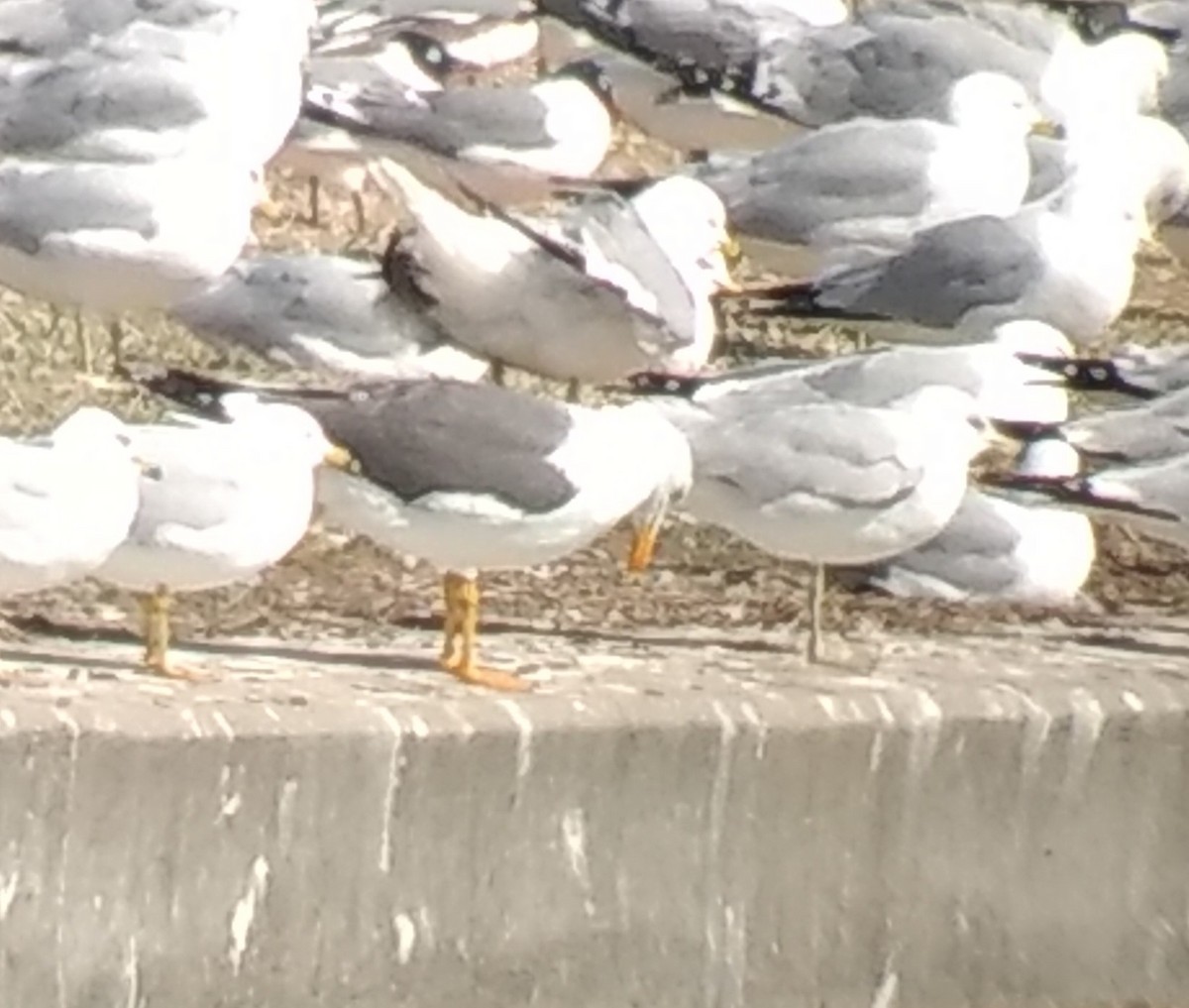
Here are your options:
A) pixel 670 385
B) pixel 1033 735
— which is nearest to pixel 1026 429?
pixel 670 385

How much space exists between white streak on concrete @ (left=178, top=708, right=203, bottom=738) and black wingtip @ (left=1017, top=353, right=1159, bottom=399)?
2162mm

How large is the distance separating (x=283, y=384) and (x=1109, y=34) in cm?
417

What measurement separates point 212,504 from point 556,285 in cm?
174


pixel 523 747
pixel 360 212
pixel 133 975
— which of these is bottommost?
pixel 360 212

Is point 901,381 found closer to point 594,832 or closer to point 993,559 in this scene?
point 993,559

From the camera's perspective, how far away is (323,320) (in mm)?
7832

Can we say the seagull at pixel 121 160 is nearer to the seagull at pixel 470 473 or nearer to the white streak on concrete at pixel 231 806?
the seagull at pixel 470 473

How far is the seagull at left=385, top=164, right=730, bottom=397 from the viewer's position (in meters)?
7.63

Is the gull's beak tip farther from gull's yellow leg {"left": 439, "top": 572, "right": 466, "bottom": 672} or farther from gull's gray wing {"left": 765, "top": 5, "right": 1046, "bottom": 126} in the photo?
gull's gray wing {"left": 765, "top": 5, "right": 1046, "bottom": 126}

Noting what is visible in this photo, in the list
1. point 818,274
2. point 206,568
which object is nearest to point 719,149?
point 818,274

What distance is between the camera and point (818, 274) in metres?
8.45

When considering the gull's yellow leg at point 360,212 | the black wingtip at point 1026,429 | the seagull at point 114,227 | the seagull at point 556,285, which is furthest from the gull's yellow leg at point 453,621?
the gull's yellow leg at point 360,212

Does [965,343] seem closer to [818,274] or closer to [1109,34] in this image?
[818,274]

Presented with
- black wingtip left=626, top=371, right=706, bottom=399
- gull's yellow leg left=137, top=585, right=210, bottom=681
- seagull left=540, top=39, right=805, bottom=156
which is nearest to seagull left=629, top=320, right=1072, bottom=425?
black wingtip left=626, top=371, right=706, bottom=399
